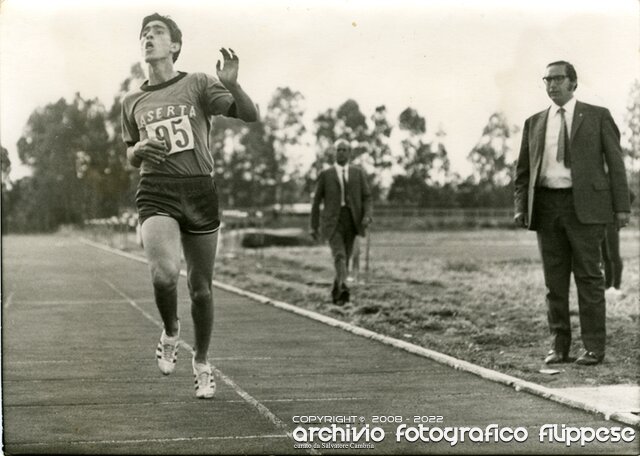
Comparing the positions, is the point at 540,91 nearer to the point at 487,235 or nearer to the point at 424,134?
the point at 424,134

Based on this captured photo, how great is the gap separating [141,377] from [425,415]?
1564mm

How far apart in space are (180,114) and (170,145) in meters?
0.14

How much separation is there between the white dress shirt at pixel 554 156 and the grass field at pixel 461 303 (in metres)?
1.02

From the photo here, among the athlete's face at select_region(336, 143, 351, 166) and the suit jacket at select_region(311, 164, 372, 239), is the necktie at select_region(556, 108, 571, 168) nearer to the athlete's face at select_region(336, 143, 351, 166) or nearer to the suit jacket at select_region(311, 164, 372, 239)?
the athlete's face at select_region(336, 143, 351, 166)

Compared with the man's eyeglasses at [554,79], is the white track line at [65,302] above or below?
below

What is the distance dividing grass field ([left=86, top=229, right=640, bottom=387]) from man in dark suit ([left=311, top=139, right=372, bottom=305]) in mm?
335

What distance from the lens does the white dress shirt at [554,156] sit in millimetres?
6012

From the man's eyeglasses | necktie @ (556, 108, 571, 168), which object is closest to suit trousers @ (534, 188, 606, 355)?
necktie @ (556, 108, 571, 168)

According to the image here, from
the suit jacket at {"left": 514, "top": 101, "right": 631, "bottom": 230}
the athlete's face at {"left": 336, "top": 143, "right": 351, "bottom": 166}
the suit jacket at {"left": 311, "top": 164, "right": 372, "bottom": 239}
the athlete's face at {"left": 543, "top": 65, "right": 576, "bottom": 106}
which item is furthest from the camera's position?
the suit jacket at {"left": 311, "top": 164, "right": 372, "bottom": 239}

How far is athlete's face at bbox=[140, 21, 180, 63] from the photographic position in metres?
4.66

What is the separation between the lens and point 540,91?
585 cm

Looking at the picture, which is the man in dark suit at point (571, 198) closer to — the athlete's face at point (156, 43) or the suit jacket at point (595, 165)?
the suit jacket at point (595, 165)

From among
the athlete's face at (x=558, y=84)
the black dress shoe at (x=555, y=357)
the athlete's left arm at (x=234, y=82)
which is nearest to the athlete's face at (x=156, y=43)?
the athlete's left arm at (x=234, y=82)

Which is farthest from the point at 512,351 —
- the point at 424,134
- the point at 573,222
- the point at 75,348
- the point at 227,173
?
the point at 75,348
